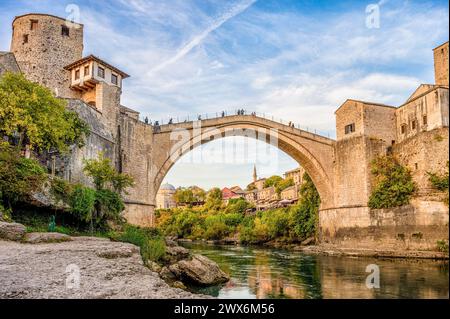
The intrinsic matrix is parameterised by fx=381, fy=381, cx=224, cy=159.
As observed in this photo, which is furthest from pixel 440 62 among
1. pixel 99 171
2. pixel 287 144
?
pixel 99 171

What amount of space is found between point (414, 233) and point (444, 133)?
5749 millimetres

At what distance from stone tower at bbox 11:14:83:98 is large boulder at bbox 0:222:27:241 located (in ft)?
49.8

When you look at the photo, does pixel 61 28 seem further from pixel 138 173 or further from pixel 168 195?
pixel 168 195

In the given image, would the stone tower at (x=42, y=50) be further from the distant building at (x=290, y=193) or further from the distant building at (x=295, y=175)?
the distant building at (x=295, y=175)

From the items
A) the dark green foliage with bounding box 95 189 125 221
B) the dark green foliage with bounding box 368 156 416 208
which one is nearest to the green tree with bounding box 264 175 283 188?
the dark green foliage with bounding box 368 156 416 208

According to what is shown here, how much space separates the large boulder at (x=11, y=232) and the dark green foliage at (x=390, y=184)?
20.0 meters

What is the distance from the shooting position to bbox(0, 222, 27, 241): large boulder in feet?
33.1

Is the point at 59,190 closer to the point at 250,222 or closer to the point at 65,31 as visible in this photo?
the point at 65,31

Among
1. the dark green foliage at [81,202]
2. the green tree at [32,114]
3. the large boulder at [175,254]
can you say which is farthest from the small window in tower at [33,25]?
the large boulder at [175,254]

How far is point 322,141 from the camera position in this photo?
95.0 ft

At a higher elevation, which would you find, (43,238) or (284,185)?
(284,185)

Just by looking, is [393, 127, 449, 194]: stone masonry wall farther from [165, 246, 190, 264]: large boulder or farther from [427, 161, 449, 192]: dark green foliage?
[165, 246, 190, 264]: large boulder

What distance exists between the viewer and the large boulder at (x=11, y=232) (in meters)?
10.1

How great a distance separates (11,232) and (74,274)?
4.59 meters
